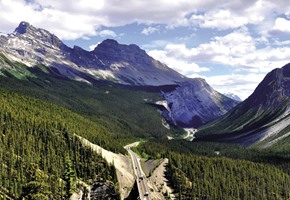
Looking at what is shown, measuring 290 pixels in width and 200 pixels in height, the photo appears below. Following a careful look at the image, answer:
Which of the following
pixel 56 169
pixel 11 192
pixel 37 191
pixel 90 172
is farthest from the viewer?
pixel 90 172

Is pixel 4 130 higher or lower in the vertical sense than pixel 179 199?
higher

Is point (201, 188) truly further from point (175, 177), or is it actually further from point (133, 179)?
point (133, 179)

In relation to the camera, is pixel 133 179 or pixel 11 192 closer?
pixel 11 192

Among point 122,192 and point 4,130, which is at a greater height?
point 4,130

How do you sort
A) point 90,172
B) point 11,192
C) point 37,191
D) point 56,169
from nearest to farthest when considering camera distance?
point 37,191 → point 11,192 → point 56,169 → point 90,172

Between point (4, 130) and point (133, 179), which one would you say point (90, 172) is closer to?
point (133, 179)

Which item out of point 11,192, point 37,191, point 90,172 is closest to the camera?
point 37,191

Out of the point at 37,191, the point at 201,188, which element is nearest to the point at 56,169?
the point at 201,188

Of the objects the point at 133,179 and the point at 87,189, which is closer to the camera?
the point at 87,189

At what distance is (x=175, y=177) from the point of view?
199 m

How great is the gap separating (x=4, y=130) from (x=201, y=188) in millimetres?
→ 98970

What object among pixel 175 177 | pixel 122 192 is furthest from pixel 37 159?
pixel 175 177

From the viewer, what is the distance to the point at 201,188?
197125 mm

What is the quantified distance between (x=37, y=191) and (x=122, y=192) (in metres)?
89.4
